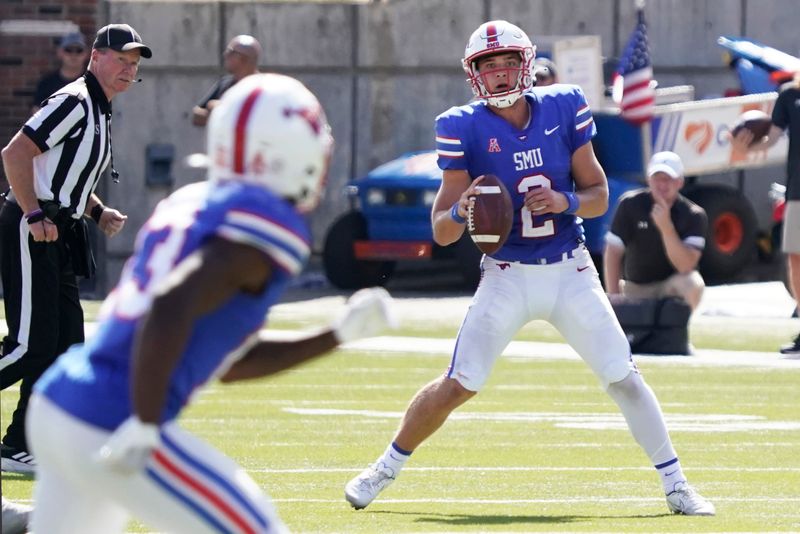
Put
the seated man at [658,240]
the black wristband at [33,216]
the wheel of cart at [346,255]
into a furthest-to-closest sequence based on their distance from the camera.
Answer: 1. the wheel of cart at [346,255]
2. the seated man at [658,240]
3. the black wristband at [33,216]

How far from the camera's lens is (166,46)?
1930 cm

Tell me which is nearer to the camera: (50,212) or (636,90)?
(50,212)

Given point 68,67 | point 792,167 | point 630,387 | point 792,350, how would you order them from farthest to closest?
point 68,67, point 792,350, point 792,167, point 630,387

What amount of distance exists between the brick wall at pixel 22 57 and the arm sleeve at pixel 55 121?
410 inches

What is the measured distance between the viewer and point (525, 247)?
7129 mm

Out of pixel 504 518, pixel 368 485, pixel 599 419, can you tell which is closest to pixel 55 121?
pixel 368 485

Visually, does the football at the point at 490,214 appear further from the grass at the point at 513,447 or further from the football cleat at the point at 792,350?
the football cleat at the point at 792,350

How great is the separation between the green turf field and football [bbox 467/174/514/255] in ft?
3.17

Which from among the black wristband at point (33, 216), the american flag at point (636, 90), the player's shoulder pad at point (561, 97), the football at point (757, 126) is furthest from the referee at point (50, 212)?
the american flag at point (636, 90)

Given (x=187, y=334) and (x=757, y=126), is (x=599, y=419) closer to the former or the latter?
(x=757, y=126)

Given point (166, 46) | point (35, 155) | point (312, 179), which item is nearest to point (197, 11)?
point (166, 46)

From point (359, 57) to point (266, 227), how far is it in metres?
16.0

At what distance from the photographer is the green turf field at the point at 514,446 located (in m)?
6.89

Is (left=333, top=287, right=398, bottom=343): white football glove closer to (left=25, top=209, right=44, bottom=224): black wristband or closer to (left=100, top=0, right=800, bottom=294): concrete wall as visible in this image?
(left=25, top=209, right=44, bottom=224): black wristband
